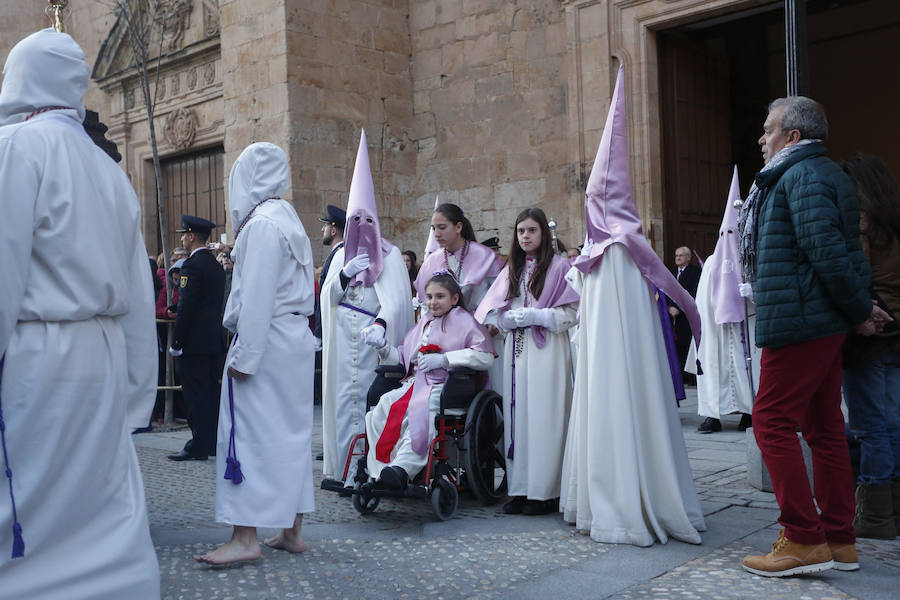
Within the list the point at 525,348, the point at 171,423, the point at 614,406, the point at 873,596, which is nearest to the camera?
the point at 873,596

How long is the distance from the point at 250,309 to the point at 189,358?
3935 mm

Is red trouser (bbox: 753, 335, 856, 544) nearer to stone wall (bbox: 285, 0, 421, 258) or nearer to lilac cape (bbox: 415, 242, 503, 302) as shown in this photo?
lilac cape (bbox: 415, 242, 503, 302)

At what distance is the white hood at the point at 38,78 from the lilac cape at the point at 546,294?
9.98ft

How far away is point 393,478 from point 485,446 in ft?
2.89

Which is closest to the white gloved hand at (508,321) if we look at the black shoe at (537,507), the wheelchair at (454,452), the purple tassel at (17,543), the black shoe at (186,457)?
the wheelchair at (454,452)

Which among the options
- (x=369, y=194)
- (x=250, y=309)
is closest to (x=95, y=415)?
(x=250, y=309)

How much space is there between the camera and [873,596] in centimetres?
359

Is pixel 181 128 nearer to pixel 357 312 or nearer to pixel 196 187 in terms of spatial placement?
pixel 196 187

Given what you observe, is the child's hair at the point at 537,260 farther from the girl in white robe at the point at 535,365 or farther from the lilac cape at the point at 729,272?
the lilac cape at the point at 729,272

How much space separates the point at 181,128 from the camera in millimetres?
15797

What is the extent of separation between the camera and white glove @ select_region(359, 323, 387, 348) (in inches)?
228

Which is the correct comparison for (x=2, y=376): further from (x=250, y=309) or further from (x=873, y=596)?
(x=873, y=596)

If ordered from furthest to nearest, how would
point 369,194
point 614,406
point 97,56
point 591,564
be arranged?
1. point 97,56
2. point 369,194
3. point 614,406
4. point 591,564

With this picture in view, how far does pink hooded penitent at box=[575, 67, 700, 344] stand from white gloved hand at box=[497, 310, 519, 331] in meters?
0.61
